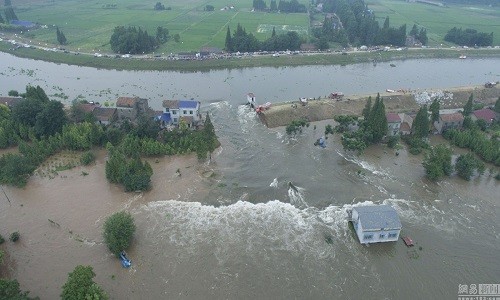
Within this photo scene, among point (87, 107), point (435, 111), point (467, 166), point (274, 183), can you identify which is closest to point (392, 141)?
point (435, 111)

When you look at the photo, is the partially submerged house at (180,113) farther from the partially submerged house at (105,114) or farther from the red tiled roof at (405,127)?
the red tiled roof at (405,127)

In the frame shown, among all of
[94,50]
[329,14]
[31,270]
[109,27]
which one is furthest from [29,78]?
[329,14]

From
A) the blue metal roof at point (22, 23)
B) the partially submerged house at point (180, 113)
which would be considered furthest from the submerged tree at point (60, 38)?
the partially submerged house at point (180, 113)

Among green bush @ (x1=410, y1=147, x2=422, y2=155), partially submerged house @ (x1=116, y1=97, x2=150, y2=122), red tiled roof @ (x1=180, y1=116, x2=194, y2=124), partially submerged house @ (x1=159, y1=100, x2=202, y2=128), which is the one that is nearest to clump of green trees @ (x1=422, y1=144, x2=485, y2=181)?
green bush @ (x1=410, y1=147, x2=422, y2=155)

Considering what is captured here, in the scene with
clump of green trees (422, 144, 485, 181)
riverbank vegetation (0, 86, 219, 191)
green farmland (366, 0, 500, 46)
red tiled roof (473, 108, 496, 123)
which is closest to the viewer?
clump of green trees (422, 144, 485, 181)

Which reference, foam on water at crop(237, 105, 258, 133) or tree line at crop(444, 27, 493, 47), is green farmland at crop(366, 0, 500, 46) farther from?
foam on water at crop(237, 105, 258, 133)

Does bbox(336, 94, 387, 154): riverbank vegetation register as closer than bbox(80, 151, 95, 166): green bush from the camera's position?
No
